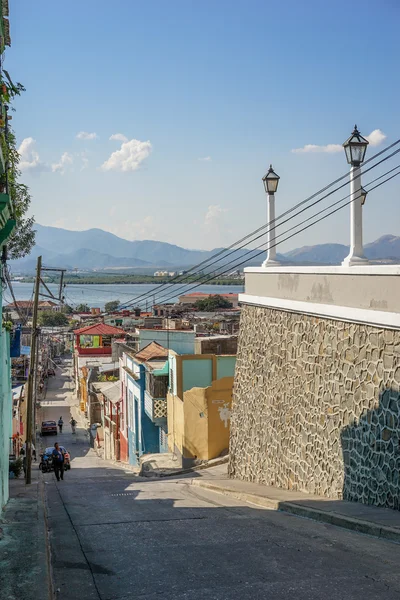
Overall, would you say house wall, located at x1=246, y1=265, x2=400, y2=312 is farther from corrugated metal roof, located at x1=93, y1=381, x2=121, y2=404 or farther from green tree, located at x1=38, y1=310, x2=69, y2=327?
green tree, located at x1=38, y1=310, x2=69, y2=327

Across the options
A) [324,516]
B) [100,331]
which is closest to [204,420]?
[324,516]

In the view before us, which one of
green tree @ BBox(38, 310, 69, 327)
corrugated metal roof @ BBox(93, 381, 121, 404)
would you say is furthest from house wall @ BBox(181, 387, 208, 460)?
green tree @ BBox(38, 310, 69, 327)

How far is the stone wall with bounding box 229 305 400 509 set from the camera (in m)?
10.5

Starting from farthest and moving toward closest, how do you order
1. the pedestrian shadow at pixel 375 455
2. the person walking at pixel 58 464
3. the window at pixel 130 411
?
the window at pixel 130 411
the person walking at pixel 58 464
the pedestrian shadow at pixel 375 455

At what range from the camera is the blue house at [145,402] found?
1126 inches

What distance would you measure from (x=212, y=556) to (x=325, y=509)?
9.73ft

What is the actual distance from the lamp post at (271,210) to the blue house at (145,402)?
40.1 feet

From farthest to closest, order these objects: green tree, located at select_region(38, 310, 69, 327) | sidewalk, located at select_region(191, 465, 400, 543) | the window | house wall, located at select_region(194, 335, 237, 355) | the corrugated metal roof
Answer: green tree, located at select_region(38, 310, 69, 327) < the corrugated metal roof < the window < house wall, located at select_region(194, 335, 237, 355) < sidewalk, located at select_region(191, 465, 400, 543)

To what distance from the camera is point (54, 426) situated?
4994cm

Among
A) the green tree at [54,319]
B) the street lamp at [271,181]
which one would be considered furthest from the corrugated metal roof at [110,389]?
the green tree at [54,319]

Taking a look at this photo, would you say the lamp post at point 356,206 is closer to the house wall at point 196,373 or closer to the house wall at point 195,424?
the house wall at point 195,424

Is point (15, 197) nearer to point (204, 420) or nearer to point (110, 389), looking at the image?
point (204, 420)

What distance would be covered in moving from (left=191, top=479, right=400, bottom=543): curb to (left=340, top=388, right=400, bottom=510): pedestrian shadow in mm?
827

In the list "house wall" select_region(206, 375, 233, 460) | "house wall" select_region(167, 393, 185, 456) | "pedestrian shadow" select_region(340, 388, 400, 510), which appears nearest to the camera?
"pedestrian shadow" select_region(340, 388, 400, 510)
